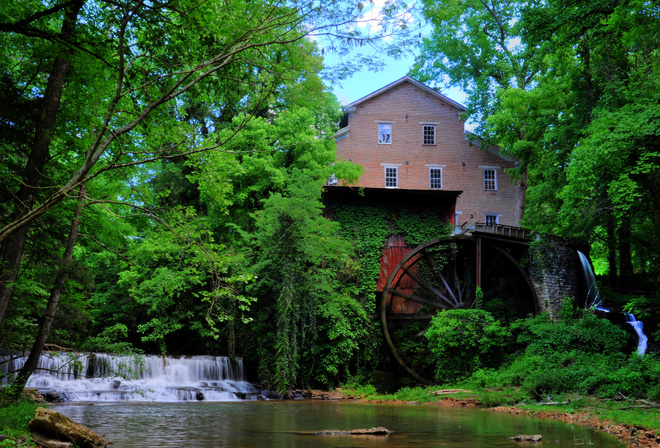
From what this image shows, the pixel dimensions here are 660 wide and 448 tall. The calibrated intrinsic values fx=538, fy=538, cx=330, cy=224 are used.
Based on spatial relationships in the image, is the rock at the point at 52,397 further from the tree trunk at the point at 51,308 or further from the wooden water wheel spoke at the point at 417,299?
the wooden water wheel spoke at the point at 417,299

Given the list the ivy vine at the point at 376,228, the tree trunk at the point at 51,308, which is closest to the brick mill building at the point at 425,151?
the ivy vine at the point at 376,228

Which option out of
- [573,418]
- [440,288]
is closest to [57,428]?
[573,418]

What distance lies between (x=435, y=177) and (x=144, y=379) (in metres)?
18.3

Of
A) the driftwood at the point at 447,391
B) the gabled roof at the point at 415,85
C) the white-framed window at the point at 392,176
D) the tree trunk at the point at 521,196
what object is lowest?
the driftwood at the point at 447,391

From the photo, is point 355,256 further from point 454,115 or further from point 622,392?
point 454,115

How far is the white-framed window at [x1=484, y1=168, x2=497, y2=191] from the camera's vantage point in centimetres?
2977

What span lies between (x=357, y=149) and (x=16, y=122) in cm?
2144

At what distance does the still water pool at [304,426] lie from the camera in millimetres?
7523

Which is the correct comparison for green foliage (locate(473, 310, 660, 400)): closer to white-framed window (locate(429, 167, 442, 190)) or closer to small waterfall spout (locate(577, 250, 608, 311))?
small waterfall spout (locate(577, 250, 608, 311))

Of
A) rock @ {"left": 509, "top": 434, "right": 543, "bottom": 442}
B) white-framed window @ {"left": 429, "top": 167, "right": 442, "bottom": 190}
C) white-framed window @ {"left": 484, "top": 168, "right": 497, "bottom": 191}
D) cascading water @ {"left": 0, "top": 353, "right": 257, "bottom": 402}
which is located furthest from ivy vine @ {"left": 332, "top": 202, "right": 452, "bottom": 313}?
rock @ {"left": 509, "top": 434, "right": 543, "bottom": 442}

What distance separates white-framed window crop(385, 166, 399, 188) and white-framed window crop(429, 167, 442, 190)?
1896 mm

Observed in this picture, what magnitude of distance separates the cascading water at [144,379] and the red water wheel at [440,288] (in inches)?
245

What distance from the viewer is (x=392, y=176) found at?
95.3 ft

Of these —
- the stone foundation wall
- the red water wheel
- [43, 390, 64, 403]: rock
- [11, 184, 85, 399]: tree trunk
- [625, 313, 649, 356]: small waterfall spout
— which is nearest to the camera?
[11, 184, 85, 399]: tree trunk
